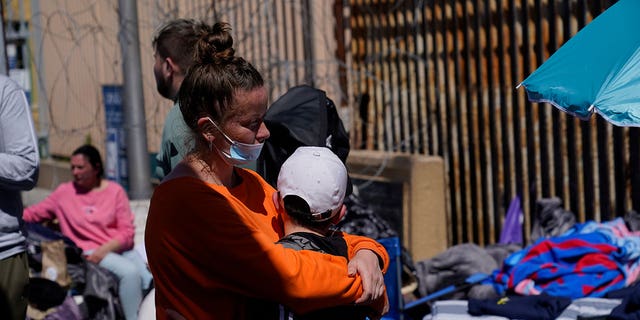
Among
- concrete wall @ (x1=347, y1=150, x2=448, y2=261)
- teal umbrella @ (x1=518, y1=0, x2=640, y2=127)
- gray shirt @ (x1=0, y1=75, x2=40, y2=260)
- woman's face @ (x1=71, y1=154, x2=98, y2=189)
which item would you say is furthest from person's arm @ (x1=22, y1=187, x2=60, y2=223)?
teal umbrella @ (x1=518, y1=0, x2=640, y2=127)

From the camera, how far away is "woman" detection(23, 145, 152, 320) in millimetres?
6312

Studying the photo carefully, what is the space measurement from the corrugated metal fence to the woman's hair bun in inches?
149

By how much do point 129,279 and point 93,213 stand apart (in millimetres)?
658

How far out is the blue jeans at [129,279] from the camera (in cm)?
596

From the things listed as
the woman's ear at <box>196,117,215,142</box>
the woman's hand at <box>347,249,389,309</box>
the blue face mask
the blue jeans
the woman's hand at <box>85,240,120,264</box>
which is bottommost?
the blue jeans

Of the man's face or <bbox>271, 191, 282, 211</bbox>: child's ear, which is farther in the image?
the man's face

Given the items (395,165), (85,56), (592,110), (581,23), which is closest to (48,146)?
(85,56)

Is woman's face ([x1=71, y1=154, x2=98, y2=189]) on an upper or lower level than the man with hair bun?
lower

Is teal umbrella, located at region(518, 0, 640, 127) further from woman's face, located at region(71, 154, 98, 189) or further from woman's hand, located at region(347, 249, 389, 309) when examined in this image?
woman's face, located at region(71, 154, 98, 189)

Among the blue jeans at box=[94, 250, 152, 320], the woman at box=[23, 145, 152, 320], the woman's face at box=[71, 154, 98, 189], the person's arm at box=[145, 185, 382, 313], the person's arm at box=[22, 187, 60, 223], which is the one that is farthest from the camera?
the person's arm at box=[22, 187, 60, 223]

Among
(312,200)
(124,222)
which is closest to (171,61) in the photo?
(312,200)

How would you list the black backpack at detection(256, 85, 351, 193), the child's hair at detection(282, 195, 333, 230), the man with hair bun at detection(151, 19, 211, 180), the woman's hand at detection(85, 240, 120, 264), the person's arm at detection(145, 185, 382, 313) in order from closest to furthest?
the person's arm at detection(145, 185, 382, 313) < the child's hair at detection(282, 195, 333, 230) < the man with hair bun at detection(151, 19, 211, 180) < the black backpack at detection(256, 85, 351, 193) < the woman's hand at detection(85, 240, 120, 264)

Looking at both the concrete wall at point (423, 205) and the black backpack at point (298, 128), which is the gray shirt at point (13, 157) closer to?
the black backpack at point (298, 128)

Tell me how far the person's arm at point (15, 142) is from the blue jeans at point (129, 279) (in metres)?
2.51
